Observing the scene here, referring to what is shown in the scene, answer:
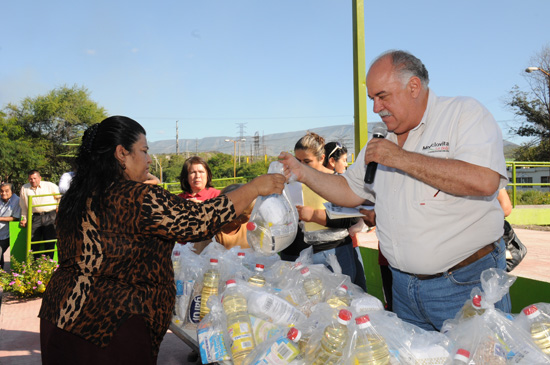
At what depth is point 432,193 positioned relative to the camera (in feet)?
6.68

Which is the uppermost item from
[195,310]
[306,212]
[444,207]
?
[444,207]

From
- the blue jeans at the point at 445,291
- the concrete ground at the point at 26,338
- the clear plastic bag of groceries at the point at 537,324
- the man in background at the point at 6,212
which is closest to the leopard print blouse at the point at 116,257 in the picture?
the blue jeans at the point at 445,291

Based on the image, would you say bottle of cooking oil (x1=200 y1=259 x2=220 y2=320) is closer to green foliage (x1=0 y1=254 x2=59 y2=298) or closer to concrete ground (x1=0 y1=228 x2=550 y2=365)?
concrete ground (x1=0 y1=228 x2=550 y2=365)

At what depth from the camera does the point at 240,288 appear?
7.23 feet

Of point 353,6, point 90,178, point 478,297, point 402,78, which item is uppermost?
point 353,6

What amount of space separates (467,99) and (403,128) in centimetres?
31

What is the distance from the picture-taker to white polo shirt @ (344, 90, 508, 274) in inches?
76.9

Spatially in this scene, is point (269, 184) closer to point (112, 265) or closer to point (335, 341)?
point (112, 265)

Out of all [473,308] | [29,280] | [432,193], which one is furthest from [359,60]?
[29,280]

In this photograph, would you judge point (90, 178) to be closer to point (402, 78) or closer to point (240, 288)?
point (240, 288)

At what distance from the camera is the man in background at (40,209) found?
820 centimetres

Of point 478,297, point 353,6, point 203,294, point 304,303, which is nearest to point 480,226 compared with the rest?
point 478,297

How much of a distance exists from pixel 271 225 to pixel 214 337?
758 mm

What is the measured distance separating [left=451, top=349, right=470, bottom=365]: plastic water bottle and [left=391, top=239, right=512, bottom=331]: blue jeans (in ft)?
A: 2.05
